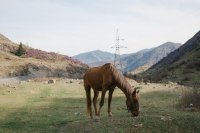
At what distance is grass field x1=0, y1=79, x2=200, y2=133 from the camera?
18.3 meters

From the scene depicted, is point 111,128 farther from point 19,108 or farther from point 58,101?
point 58,101

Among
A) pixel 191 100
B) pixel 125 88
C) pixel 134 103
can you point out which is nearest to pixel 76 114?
pixel 125 88

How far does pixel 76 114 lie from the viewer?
25.6 m

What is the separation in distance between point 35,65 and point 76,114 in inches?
2501

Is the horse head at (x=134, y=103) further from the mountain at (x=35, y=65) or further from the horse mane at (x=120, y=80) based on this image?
the mountain at (x=35, y=65)

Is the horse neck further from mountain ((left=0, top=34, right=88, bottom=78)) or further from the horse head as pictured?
mountain ((left=0, top=34, right=88, bottom=78))

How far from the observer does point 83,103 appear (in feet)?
109

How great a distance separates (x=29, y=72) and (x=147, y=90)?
46058 millimetres

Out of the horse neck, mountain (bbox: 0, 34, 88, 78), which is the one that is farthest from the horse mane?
mountain (bbox: 0, 34, 88, 78)

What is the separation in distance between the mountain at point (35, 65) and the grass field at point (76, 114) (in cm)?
3715

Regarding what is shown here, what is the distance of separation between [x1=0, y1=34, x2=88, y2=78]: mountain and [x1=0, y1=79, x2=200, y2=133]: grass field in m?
37.2

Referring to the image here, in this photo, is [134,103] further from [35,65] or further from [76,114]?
[35,65]

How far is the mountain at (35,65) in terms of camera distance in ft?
271

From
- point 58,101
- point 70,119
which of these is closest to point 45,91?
point 58,101
